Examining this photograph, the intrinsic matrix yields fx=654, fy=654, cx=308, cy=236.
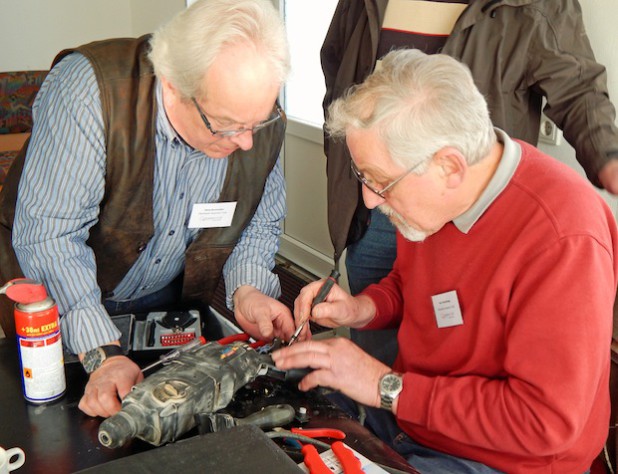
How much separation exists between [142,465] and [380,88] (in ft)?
2.57

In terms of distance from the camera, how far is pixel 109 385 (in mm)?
1208

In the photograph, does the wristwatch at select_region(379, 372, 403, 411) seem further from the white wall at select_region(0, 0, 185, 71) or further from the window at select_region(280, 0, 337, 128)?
the white wall at select_region(0, 0, 185, 71)

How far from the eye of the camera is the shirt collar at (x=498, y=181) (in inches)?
49.9

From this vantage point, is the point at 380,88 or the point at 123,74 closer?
the point at 380,88

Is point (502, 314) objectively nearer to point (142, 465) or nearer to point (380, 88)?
point (380, 88)

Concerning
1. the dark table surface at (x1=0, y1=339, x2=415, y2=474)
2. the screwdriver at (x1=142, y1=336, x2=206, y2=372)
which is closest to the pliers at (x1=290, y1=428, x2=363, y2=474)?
the dark table surface at (x1=0, y1=339, x2=415, y2=474)

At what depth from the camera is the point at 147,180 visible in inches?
59.5

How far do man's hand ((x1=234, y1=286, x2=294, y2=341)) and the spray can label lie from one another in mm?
466

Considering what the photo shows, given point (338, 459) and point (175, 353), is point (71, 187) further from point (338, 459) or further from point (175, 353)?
point (338, 459)

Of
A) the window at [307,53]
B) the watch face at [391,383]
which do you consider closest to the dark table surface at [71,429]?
the watch face at [391,383]

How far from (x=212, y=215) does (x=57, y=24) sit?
4.54 metres

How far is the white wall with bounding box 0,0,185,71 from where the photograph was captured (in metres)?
5.25

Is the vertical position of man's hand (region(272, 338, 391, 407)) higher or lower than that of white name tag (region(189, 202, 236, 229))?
lower

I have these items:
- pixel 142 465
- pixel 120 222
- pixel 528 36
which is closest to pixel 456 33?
pixel 528 36
